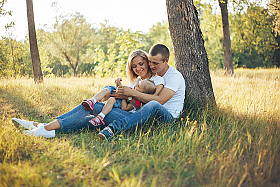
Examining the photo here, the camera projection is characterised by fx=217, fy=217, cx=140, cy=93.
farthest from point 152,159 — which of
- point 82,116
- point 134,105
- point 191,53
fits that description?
point 191,53

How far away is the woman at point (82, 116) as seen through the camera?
3.26 m

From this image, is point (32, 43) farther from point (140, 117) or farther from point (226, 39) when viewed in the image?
point (226, 39)

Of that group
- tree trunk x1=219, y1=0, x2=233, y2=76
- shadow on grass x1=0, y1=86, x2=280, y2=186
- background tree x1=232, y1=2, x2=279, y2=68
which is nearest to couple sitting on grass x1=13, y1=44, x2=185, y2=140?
shadow on grass x1=0, y1=86, x2=280, y2=186

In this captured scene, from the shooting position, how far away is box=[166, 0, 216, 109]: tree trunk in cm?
420

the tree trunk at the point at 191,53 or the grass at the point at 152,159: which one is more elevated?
the tree trunk at the point at 191,53

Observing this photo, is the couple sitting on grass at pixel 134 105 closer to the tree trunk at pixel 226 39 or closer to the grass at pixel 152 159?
the grass at pixel 152 159

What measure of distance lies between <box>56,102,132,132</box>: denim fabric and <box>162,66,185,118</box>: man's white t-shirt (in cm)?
77

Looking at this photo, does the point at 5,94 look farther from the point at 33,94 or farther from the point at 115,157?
the point at 115,157

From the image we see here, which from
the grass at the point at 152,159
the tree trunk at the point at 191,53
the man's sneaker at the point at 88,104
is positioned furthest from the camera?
the tree trunk at the point at 191,53

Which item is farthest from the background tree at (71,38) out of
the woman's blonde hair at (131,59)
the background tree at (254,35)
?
the woman's blonde hair at (131,59)

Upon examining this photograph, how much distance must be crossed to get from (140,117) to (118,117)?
0.40 m

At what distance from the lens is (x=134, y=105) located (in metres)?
3.70

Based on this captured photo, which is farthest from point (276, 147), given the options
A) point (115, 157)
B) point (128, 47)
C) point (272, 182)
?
point (128, 47)

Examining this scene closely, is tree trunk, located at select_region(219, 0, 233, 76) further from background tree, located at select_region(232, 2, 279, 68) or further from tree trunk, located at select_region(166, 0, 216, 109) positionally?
tree trunk, located at select_region(166, 0, 216, 109)
